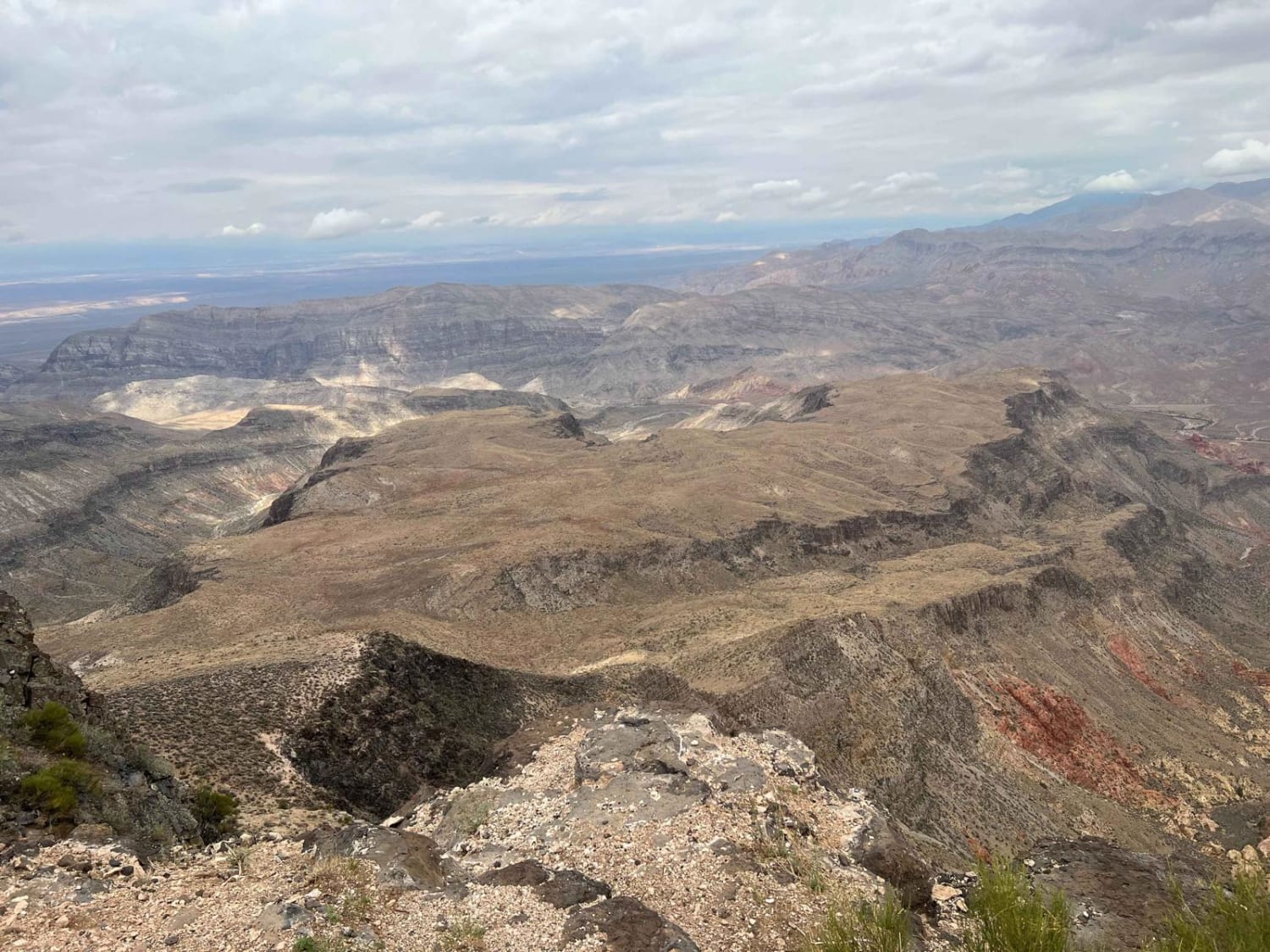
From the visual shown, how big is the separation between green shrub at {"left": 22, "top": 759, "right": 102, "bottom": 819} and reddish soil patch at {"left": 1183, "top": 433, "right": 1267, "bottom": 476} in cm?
19458

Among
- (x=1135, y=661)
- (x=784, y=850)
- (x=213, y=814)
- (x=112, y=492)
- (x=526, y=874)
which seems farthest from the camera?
(x=112, y=492)

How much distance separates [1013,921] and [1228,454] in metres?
216

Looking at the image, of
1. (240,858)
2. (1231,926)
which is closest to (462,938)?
(240,858)

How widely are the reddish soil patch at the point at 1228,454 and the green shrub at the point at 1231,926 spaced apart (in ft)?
604

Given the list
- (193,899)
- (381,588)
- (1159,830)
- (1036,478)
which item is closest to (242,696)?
(193,899)

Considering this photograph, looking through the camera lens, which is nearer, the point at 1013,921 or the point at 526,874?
the point at 1013,921

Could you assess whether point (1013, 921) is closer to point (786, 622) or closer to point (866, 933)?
point (866, 933)

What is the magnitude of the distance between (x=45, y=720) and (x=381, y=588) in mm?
A: 44270

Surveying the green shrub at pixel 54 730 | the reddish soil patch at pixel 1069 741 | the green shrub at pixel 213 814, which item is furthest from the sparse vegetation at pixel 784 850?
the reddish soil patch at pixel 1069 741

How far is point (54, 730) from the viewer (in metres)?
21.2

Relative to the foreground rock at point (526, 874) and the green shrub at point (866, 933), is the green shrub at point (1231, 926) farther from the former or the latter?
the foreground rock at point (526, 874)

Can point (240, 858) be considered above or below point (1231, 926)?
below

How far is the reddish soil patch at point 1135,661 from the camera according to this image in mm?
69688

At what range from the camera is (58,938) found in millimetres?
14891
